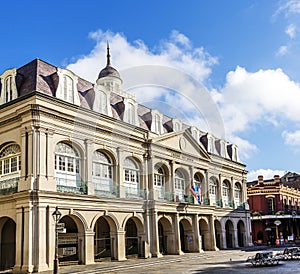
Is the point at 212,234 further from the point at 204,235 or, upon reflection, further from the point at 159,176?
the point at 159,176

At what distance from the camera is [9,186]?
25219mm

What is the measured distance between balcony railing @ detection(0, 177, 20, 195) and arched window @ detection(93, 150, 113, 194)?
5.23 metres

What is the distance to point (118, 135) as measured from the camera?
1177 inches

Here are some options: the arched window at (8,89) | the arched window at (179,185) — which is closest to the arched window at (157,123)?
the arched window at (179,185)

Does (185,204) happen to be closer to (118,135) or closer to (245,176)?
(118,135)

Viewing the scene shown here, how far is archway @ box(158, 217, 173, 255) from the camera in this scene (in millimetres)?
32906

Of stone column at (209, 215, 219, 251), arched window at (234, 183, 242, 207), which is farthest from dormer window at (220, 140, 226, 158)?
stone column at (209, 215, 219, 251)

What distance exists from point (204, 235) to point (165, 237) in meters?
6.01

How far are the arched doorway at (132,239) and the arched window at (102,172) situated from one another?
4.37 m

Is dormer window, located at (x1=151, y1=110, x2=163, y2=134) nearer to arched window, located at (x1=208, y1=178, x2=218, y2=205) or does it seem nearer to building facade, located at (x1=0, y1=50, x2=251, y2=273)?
building facade, located at (x1=0, y1=50, x2=251, y2=273)

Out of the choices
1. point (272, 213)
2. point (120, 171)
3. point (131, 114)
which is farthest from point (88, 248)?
point (272, 213)

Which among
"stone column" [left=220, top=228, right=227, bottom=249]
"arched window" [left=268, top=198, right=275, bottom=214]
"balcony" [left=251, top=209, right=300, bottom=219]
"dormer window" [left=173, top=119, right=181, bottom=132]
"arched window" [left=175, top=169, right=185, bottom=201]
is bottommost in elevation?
"stone column" [left=220, top=228, right=227, bottom=249]

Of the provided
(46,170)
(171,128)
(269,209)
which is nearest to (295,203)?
(269,209)

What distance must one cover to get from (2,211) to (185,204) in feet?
48.6
